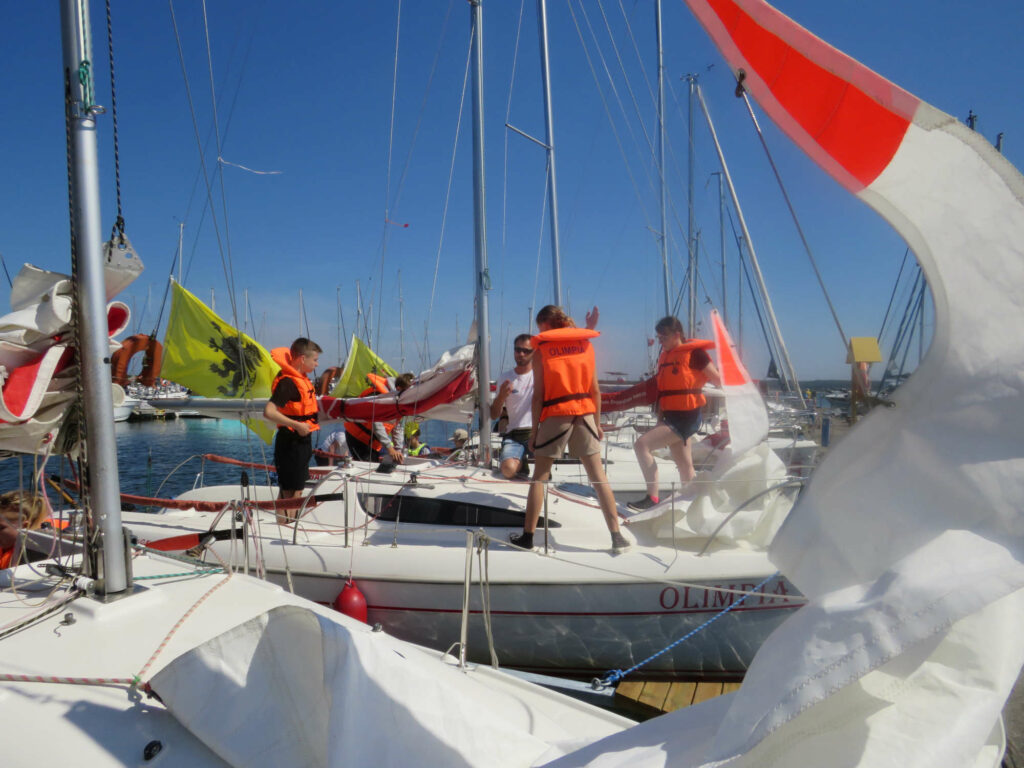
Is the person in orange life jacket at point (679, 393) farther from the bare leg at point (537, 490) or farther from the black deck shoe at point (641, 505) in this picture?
the bare leg at point (537, 490)

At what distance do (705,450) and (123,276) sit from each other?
501cm

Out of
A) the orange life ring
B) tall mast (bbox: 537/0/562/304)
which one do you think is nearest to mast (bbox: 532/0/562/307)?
tall mast (bbox: 537/0/562/304)

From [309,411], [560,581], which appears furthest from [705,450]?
[309,411]

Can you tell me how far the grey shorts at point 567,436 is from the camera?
13.0 feet

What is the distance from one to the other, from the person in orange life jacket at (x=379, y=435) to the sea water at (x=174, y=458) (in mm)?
1140

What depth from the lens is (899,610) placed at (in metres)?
0.99

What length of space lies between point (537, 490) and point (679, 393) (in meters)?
1.46

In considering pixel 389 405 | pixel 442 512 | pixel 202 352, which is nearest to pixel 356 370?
pixel 202 352

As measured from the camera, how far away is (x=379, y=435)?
24.4 feet

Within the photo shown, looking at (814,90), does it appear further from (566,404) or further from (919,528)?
(566,404)

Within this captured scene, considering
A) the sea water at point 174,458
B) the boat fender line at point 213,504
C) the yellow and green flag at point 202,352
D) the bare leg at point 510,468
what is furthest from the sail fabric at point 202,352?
the bare leg at point 510,468

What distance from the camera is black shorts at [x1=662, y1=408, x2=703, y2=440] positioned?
4.79m

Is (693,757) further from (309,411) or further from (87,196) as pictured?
(309,411)

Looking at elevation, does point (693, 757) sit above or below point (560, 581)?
above
